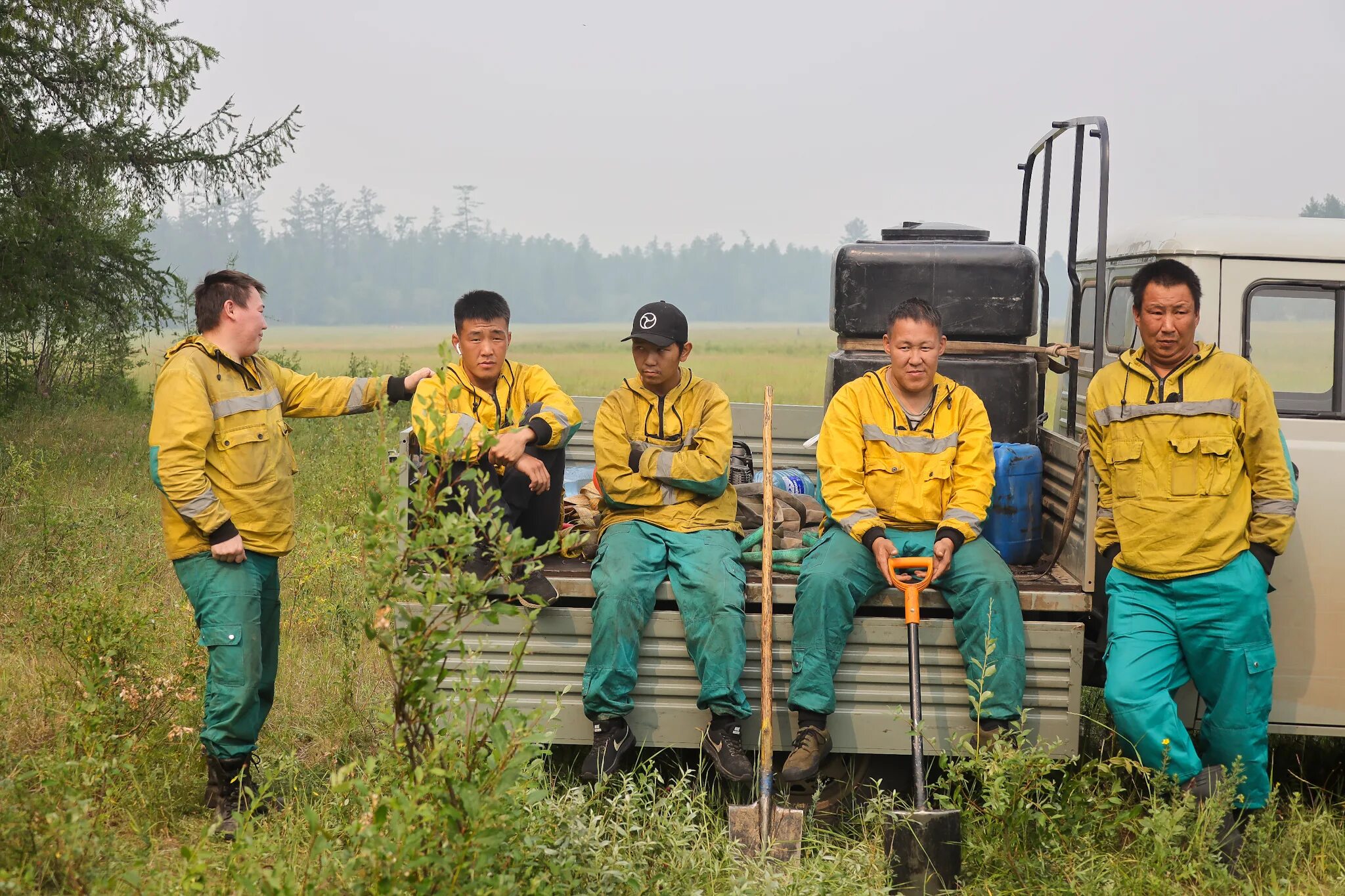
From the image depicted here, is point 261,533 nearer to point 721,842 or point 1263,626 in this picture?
point 721,842

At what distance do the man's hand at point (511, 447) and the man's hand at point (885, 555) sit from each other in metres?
1.35

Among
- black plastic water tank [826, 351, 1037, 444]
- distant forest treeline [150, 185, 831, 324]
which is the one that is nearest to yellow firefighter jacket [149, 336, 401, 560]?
black plastic water tank [826, 351, 1037, 444]

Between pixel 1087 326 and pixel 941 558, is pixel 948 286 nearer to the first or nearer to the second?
pixel 1087 326

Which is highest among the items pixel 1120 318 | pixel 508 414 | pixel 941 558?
pixel 1120 318

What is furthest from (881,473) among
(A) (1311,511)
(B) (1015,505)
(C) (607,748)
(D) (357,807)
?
(D) (357,807)

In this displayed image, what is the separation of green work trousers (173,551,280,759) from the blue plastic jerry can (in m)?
2.72

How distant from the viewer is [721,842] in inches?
143

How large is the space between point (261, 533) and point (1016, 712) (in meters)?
2.67

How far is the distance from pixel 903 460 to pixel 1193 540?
1011mm

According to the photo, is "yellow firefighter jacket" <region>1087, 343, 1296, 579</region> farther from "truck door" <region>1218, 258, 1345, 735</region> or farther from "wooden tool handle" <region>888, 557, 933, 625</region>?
"wooden tool handle" <region>888, 557, 933, 625</region>

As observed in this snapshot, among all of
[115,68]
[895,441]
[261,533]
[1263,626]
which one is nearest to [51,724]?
[261,533]

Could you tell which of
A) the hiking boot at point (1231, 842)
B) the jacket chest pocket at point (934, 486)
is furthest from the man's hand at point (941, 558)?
the hiking boot at point (1231, 842)

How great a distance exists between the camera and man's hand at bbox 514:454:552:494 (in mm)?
4289

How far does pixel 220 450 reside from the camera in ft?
13.0
